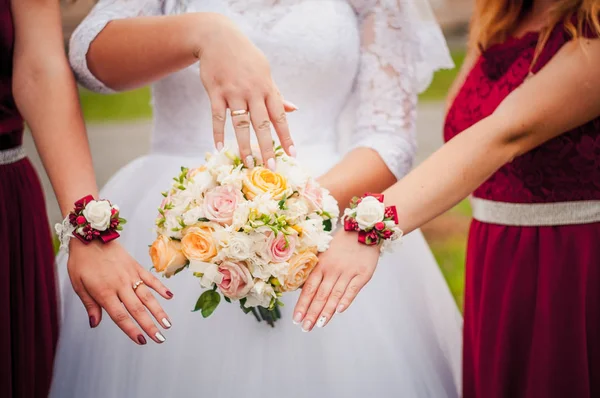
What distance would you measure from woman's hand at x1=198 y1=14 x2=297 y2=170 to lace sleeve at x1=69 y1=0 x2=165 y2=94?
412 millimetres

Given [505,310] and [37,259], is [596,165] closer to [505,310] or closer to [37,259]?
[505,310]

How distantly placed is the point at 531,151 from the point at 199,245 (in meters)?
1.08

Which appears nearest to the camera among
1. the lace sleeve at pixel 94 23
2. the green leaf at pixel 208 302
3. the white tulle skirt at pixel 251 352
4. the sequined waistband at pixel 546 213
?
the green leaf at pixel 208 302

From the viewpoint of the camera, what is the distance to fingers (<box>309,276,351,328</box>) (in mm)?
1642

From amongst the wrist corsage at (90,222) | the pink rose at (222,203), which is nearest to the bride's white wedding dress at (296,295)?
the wrist corsage at (90,222)

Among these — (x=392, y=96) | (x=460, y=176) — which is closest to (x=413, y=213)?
(x=460, y=176)

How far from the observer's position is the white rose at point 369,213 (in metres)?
1.71

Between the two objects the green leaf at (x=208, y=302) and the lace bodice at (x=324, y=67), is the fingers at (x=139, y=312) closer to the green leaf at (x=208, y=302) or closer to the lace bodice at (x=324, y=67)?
the green leaf at (x=208, y=302)

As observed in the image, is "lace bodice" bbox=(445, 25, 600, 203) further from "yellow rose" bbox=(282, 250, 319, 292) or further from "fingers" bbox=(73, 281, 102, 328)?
"fingers" bbox=(73, 281, 102, 328)

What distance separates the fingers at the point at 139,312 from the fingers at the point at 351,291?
42 centimetres

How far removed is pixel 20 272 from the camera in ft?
7.16

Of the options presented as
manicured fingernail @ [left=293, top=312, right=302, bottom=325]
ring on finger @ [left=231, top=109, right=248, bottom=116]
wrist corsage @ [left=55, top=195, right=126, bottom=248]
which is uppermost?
ring on finger @ [left=231, top=109, right=248, bottom=116]

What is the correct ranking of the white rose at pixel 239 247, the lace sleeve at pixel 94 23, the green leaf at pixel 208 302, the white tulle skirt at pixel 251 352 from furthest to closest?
the lace sleeve at pixel 94 23 < the white tulle skirt at pixel 251 352 < the green leaf at pixel 208 302 < the white rose at pixel 239 247

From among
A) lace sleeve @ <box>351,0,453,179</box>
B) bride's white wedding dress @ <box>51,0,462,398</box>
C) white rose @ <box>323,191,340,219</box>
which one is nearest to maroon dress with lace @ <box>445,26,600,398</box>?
bride's white wedding dress @ <box>51,0,462,398</box>
